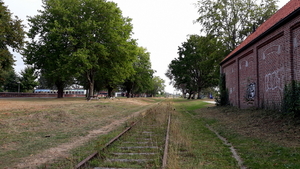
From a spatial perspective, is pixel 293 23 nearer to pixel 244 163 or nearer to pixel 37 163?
pixel 244 163

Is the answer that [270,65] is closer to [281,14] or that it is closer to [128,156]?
[281,14]

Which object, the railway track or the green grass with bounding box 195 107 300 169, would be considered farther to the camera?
the green grass with bounding box 195 107 300 169

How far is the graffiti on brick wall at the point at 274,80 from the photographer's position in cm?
1137

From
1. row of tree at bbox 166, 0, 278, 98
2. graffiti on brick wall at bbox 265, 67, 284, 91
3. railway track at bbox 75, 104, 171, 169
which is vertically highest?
row of tree at bbox 166, 0, 278, 98

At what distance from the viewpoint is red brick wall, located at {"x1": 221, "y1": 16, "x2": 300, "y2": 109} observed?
10.3 metres

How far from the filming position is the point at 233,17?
1151 inches

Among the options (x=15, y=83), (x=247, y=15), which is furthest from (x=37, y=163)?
(x=15, y=83)

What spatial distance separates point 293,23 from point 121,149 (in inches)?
375

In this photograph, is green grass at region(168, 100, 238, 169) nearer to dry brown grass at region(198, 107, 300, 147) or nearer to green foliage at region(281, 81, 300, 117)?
dry brown grass at region(198, 107, 300, 147)

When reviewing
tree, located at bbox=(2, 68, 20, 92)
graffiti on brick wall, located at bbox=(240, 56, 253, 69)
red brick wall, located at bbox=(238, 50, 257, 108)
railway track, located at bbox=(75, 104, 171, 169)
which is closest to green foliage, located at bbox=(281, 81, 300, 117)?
red brick wall, located at bbox=(238, 50, 257, 108)

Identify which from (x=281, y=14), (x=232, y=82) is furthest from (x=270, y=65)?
(x=232, y=82)

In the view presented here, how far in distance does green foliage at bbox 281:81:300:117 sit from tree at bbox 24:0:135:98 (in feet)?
69.7

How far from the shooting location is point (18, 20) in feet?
90.0

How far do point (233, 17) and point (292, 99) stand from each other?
22.7m
